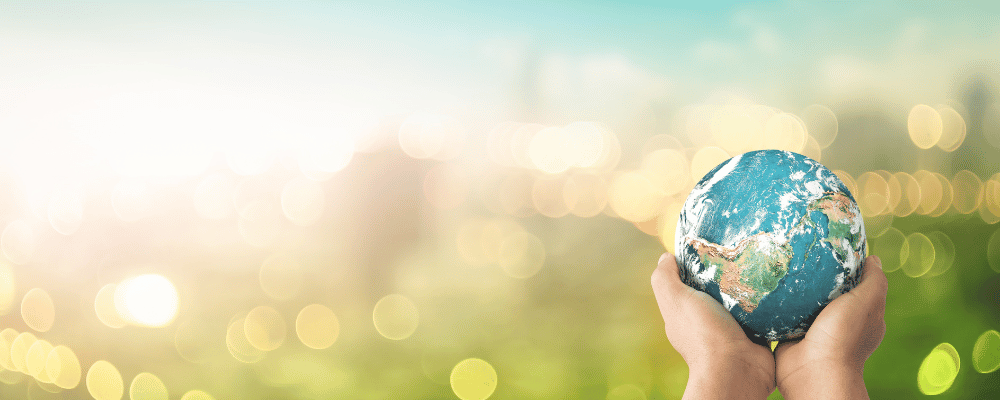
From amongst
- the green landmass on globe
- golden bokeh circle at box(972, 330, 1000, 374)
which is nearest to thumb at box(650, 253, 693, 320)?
the green landmass on globe

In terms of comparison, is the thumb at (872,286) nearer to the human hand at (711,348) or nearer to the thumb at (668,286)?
the human hand at (711,348)

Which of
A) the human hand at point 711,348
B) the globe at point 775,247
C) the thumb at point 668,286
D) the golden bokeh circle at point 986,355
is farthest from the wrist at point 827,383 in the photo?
the golden bokeh circle at point 986,355

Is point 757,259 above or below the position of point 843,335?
above

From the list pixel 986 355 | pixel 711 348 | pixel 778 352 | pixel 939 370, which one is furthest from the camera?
pixel 986 355

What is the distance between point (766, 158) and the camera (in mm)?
2846

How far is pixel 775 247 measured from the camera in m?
2.57

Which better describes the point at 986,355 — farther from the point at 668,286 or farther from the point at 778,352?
the point at 668,286

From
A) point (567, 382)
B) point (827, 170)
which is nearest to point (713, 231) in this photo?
point (827, 170)

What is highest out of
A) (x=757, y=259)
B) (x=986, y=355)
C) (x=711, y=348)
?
(x=757, y=259)

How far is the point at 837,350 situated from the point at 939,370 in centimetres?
952

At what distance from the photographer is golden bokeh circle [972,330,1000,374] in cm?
961

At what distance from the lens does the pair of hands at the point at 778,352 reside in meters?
2.31

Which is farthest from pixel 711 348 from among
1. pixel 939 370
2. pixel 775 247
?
pixel 939 370

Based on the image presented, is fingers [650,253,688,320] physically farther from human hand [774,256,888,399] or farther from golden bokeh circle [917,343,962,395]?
golden bokeh circle [917,343,962,395]
